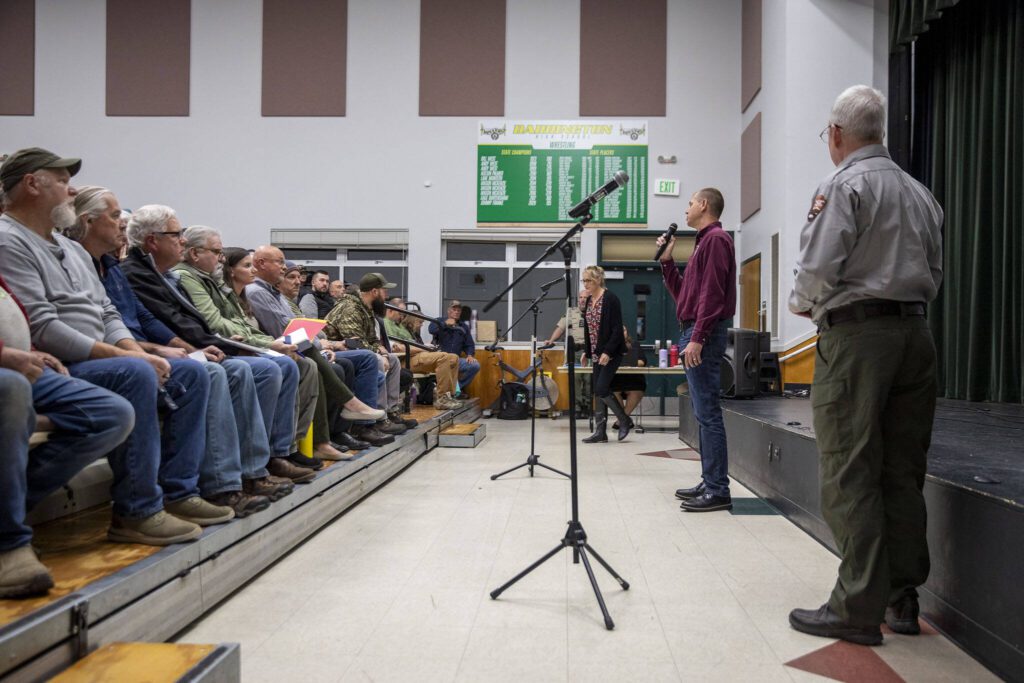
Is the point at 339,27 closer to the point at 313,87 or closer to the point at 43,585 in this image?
the point at 313,87

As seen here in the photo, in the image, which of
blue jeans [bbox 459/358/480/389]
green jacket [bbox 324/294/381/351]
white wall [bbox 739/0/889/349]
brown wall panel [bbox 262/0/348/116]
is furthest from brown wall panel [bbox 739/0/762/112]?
green jacket [bbox 324/294/381/351]

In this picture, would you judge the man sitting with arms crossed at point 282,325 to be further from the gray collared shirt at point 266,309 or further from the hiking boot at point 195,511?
the hiking boot at point 195,511

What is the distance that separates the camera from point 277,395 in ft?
8.75

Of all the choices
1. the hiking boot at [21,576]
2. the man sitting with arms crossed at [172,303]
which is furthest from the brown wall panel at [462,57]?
the hiking boot at [21,576]

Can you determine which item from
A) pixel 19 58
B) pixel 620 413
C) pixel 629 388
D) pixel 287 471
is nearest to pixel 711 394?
pixel 287 471

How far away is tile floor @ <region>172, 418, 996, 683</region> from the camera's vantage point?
5.26 ft

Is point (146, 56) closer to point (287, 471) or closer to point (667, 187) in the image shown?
point (667, 187)

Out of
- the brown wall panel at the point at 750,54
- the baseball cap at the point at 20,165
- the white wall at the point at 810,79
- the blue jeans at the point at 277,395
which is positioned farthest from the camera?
the brown wall panel at the point at 750,54

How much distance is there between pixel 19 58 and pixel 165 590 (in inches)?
372

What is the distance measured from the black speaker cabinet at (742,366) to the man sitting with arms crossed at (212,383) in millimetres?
3871

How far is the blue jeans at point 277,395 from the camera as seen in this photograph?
261cm

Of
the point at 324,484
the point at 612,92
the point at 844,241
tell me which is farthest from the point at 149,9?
the point at 844,241

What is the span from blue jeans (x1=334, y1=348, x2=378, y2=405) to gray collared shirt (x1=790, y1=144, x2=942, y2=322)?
2.74 meters

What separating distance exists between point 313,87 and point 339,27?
0.77 meters
